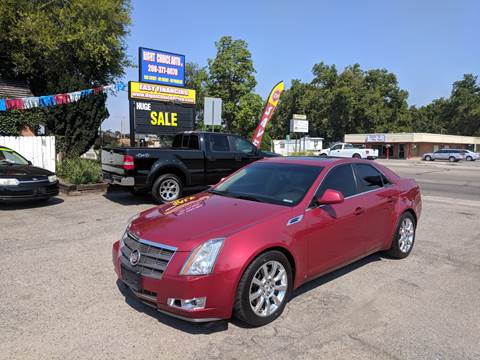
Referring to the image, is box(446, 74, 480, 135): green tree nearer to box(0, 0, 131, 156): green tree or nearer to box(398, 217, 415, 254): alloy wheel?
box(0, 0, 131, 156): green tree

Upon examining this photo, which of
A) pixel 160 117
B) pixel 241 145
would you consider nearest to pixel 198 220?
pixel 241 145

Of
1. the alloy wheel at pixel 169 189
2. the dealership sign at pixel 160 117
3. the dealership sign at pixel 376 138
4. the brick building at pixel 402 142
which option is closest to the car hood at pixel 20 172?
the alloy wheel at pixel 169 189

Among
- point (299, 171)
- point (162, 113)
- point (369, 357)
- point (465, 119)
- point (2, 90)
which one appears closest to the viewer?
point (369, 357)

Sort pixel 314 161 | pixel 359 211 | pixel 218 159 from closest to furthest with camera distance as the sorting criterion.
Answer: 1. pixel 359 211
2. pixel 314 161
3. pixel 218 159

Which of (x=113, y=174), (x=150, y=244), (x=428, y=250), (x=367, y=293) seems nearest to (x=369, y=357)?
(x=367, y=293)

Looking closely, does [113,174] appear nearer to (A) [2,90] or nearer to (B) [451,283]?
(B) [451,283]

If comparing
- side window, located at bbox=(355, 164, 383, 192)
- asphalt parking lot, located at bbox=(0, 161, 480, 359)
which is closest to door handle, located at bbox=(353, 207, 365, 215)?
side window, located at bbox=(355, 164, 383, 192)

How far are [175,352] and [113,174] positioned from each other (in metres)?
7.31

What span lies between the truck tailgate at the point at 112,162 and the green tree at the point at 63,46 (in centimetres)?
749

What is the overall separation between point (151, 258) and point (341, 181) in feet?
8.26

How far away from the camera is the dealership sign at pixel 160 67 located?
16078mm

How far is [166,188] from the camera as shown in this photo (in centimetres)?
1005

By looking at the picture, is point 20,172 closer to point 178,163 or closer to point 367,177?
point 178,163

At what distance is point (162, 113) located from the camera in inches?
607
